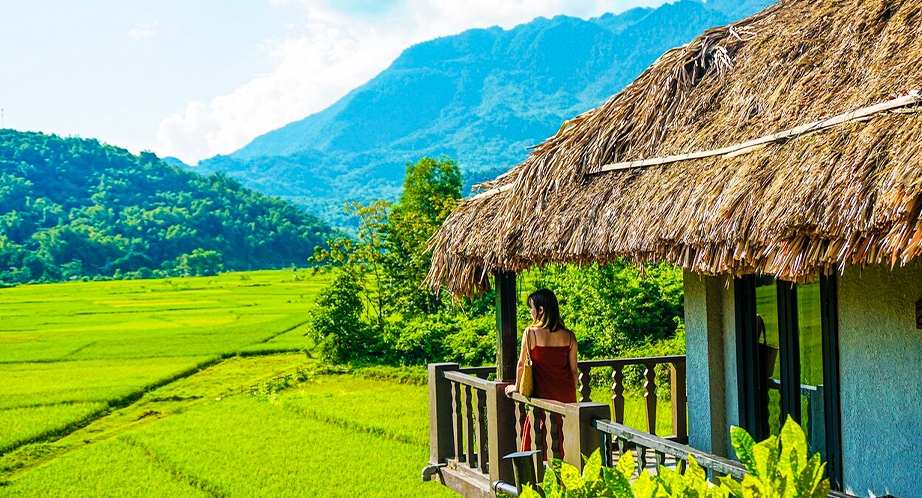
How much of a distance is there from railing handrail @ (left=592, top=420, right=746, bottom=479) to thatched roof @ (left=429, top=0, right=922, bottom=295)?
0.91 meters

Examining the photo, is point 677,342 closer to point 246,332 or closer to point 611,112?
point 611,112

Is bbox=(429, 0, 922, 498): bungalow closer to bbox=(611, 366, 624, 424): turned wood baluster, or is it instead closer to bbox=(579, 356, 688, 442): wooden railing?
bbox=(579, 356, 688, 442): wooden railing

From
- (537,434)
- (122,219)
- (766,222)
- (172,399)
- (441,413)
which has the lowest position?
(172,399)

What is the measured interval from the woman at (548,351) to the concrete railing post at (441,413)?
131 cm

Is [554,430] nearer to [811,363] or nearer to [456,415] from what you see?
[811,363]

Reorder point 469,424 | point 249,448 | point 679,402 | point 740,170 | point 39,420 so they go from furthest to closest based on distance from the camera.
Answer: point 39,420, point 249,448, point 679,402, point 469,424, point 740,170

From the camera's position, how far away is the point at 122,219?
59.6 metres

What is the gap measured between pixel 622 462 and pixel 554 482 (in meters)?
0.19

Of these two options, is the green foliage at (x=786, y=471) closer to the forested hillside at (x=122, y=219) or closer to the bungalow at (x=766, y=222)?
the bungalow at (x=766, y=222)

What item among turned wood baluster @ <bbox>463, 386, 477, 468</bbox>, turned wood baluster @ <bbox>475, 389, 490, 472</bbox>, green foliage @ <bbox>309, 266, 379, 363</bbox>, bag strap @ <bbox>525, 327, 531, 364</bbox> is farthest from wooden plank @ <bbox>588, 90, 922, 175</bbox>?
green foliage @ <bbox>309, 266, 379, 363</bbox>

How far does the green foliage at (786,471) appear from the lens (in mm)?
2082

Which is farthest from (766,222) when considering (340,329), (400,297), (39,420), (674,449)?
(400,297)

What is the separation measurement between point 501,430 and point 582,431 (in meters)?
1.22

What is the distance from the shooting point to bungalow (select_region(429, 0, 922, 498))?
4.05 meters
